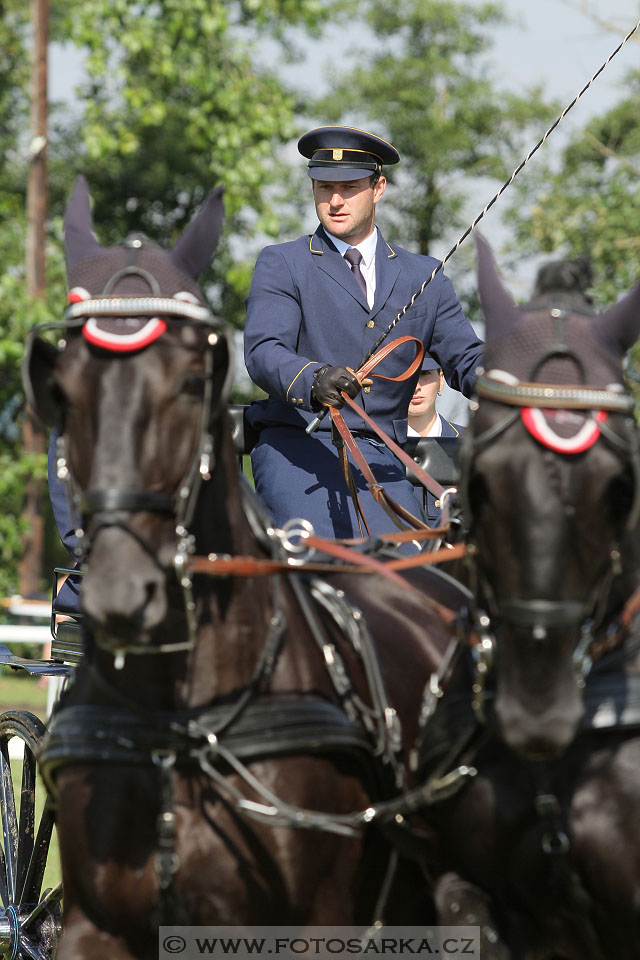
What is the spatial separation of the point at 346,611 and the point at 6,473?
1161 cm

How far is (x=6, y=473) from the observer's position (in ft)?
48.7

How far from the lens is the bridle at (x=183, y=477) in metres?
2.97

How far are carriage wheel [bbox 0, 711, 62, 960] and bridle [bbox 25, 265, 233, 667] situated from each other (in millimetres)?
2039

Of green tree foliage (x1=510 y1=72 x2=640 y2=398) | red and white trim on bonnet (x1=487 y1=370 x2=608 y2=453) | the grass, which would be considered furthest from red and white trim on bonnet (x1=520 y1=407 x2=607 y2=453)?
the grass

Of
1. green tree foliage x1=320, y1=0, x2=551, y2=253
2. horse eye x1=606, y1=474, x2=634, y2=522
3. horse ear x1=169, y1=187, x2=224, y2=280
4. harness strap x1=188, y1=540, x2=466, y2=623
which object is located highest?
green tree foliage x1=320, y1=0, x2=551, y2=253

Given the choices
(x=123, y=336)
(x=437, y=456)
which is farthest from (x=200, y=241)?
(x=437, y=456)

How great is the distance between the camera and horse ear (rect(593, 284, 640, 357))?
3057mm

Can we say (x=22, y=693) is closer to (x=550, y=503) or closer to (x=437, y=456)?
(x=437, y=456)

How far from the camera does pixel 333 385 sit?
14.5 ft

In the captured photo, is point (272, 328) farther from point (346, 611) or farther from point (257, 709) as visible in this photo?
point (257, 709)

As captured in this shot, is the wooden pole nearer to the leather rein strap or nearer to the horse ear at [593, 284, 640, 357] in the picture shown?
the leather rein strap

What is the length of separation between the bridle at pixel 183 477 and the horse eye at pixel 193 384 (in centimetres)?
2

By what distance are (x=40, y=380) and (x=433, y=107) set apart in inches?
976

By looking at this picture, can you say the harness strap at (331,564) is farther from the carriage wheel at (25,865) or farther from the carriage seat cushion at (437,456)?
the carriage wheel at (25,865)
